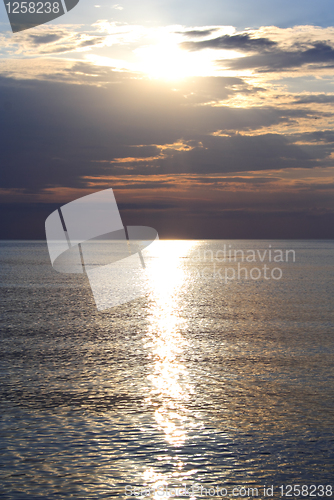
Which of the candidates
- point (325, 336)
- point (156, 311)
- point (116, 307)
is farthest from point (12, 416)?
point (116, 307)

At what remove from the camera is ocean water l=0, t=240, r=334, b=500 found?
1023cm

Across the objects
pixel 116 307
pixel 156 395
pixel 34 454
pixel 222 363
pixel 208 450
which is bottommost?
pixel 116 307

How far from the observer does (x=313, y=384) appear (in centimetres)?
1689

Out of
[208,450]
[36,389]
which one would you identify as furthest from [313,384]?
[36,389]

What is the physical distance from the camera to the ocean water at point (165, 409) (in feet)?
33.6

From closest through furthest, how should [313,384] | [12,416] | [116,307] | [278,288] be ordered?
[12,416] → [313,384] → [116,307] → [278,288]

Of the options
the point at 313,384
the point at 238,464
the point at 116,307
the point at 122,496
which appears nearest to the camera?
the point at 122,496

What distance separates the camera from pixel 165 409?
46.8ft

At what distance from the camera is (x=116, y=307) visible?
129ft

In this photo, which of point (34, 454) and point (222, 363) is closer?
point (34, 454)

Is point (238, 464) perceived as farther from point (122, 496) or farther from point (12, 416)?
point (12, 416)

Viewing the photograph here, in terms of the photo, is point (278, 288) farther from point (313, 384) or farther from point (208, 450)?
point (208, 450)

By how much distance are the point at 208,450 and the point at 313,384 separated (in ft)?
21.6

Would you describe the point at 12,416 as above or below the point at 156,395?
above
